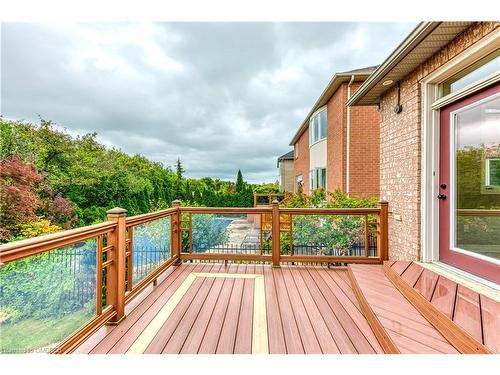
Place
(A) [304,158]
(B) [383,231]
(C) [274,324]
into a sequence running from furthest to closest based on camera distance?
(A) [304,158]
(B) [383,231]
(C) [274,324]

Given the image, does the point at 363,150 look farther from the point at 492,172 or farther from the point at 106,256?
the point at 106,256

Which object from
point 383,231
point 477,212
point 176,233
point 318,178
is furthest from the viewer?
point 318,178

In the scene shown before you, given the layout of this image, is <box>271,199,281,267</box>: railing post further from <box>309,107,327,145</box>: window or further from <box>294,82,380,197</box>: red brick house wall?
<box>309,107,327,145</box>: window

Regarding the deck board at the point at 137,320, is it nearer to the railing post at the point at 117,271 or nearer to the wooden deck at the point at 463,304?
the railing post at the point at 117,271

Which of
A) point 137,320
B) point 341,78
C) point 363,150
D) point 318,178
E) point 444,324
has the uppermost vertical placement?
point 341,78

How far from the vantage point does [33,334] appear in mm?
1838

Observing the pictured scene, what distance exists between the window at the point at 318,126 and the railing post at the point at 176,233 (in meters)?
7.67

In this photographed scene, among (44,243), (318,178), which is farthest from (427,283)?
(318,178)

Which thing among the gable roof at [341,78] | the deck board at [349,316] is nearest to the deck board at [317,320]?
the deck board at [349,316]

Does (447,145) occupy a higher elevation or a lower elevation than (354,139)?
lower

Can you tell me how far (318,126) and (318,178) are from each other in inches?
90.9

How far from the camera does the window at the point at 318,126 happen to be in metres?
10.3

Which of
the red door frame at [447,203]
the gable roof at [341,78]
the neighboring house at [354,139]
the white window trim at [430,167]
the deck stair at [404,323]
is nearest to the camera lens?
the deck stair at [404,323]

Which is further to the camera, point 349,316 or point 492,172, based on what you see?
point 349,316
